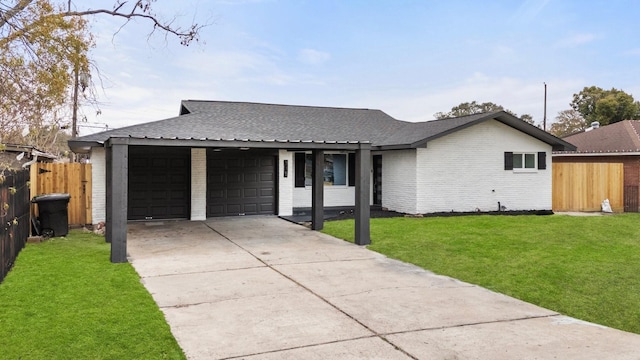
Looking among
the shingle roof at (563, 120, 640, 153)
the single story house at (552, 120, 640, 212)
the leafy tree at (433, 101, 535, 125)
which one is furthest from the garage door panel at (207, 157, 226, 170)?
the leafy tree at (433, 101, 535, 125)

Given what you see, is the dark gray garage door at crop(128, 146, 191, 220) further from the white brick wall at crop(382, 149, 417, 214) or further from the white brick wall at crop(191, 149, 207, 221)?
the white brick wall at crop(382, 149, 417, 214)

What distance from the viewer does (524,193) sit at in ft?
53.9

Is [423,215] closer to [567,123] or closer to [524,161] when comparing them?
[524,161]

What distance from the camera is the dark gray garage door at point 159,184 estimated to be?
1395 cm

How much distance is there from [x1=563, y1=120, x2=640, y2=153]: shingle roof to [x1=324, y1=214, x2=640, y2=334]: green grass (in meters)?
5.95

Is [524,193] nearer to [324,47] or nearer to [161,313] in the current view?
[324,47]

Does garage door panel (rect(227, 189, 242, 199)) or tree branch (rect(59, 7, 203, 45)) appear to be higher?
tree branch (rect(59, 7, 203, 45))

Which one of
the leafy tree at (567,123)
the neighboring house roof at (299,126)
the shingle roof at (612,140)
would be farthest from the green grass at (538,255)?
the leafy tree at (567,123)

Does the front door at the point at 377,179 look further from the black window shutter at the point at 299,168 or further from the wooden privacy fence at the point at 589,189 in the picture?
the wooden privacy fence at the point at 589,189

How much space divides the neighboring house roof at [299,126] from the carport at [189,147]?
1540 mm

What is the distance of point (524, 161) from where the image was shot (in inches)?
651

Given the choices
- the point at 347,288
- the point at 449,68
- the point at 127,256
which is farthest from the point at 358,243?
the point at 449,68

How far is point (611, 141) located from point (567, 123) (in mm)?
31043

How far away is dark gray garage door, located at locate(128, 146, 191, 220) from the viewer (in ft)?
45.8
